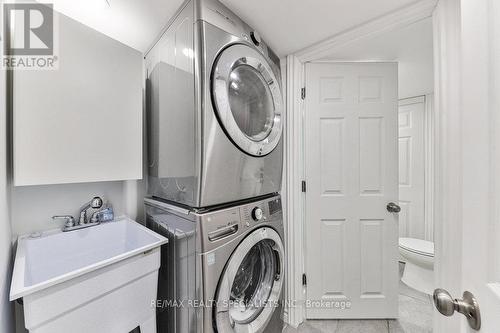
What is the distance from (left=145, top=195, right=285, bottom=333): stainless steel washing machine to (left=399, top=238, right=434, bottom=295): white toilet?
1.59 meters

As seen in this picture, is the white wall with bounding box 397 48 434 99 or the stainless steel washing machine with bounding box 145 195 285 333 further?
the white wall with bounding box 397 48 434 99

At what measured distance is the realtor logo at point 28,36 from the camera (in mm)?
852

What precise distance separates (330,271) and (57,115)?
2.10 meters

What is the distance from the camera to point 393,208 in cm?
169

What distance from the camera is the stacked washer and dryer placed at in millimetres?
936

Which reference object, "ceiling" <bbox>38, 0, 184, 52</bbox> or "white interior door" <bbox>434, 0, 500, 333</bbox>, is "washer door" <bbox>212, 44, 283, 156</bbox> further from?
"white interior door" <bbox>434, 0, 500, 333</bbox>

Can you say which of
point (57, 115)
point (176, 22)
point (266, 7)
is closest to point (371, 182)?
point (266, 7)

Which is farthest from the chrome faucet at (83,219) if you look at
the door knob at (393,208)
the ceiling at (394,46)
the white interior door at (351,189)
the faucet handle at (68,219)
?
the door knob at (393,208)

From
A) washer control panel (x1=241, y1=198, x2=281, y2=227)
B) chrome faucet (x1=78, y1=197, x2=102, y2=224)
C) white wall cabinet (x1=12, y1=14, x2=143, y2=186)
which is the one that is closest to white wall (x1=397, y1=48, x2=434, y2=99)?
washer control panel (x1=241, y1=198, x2=281, y2=227)

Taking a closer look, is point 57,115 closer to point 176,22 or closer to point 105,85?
point 105,85

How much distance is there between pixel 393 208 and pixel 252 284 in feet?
4.22

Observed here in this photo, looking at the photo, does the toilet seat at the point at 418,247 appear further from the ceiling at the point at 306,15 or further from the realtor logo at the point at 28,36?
the realtor logo at the point at 28,36

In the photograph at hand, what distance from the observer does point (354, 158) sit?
5.67 feet

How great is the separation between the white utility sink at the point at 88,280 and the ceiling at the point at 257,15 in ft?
4.05
